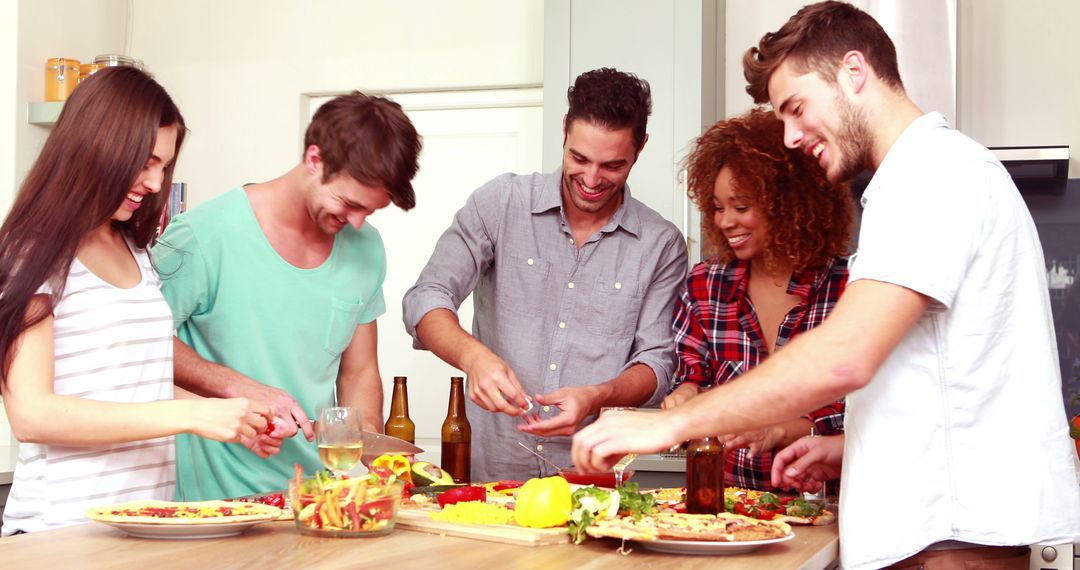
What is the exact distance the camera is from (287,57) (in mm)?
4223

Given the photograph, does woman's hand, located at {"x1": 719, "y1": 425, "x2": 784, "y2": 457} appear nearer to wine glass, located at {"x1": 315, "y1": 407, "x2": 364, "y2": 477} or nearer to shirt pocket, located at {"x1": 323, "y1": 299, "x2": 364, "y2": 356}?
wine glass, located at {"x1": 315, "y1": 407, "x2": 364, "y2": 477}

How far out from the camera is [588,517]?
4.83 feet

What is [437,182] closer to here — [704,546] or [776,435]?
[776,435]

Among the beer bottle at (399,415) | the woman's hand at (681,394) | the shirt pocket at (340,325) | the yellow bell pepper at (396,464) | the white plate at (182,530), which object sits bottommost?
the white plate at (182,530)

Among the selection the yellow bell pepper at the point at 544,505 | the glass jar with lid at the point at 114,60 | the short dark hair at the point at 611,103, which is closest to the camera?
the yellow bell pepper at the point at 544,505

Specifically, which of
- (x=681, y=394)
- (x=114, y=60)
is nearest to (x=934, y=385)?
(x=681, y=394)

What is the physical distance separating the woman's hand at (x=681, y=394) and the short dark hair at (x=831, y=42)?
634mm

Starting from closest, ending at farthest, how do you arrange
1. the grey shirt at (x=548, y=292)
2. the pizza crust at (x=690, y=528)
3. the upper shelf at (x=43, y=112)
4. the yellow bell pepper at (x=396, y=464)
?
the pizza crust at (x=690, y=528), the yellow bell pepper at (x=396, y=464), the grey shirt at (x=548, y=292), the upper shelf at (x=43, y=112)

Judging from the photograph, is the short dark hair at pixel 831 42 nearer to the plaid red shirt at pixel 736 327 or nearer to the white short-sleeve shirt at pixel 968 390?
the white short-sleeve shirt at pixel 968 390

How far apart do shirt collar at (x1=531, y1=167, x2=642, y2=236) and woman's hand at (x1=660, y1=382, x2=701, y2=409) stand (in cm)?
45

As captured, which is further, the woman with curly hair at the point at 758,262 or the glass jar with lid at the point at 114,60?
the glass jar with lid at the point at 114,60

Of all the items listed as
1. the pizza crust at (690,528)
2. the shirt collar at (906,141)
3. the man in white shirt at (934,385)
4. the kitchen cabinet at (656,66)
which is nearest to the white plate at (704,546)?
the pizza crust at (690,528)

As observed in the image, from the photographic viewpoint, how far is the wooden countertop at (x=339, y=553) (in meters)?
1.29

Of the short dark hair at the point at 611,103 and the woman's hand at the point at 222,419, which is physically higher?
the short dark hair at the point at 611,103
